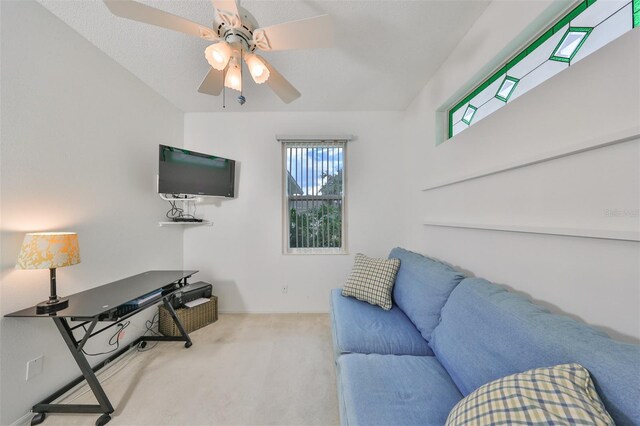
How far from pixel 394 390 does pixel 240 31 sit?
2098 mm

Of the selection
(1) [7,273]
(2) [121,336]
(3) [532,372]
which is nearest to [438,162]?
(3) [532,372]

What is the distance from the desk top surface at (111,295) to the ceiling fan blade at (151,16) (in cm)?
168

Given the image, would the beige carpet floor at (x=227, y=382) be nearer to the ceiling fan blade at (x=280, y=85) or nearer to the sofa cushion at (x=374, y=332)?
the sofa cushion at (x=374, y=332)

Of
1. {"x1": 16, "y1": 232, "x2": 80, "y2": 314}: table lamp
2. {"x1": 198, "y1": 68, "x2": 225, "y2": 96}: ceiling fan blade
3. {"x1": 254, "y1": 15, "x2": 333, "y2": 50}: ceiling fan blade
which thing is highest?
{"x1": 254, "y1": 15, "x2": 333, "y2": 50}: ceiling fan blade

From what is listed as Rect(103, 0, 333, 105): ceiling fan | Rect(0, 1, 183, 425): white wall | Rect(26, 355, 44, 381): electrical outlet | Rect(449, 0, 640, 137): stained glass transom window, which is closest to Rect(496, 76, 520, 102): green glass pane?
Rect(449, 0, 640, 137): stained glass transom window

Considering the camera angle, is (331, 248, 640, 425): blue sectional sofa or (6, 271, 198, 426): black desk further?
(6, 271, 198, 426): black desk

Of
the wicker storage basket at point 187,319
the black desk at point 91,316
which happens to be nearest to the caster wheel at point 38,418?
the black desk at point 91,316

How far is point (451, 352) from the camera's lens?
116 cm

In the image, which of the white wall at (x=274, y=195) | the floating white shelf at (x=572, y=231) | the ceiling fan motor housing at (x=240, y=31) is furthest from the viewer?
the white wall at (x=274, y=195)

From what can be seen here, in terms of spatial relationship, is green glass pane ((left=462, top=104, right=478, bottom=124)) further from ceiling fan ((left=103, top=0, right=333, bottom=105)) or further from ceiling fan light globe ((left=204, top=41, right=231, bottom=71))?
ceiling fan light globe ((left=204, top=41, right=231, bottom=71))

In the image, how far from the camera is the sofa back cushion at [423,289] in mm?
1447

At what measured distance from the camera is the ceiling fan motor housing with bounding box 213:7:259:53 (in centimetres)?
123

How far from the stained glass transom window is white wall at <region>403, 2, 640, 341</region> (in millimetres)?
125

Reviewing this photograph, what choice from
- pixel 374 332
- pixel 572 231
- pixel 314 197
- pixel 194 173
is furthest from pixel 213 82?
pixel 572 231
